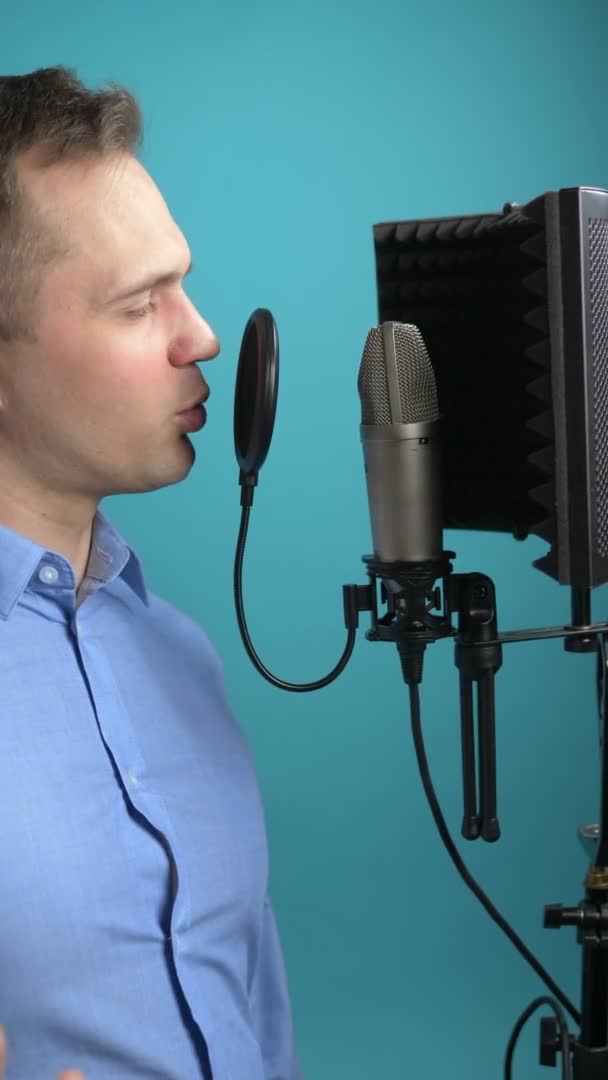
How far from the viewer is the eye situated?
133cm

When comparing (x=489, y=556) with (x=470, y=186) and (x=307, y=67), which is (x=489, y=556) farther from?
(x=307, y=67)

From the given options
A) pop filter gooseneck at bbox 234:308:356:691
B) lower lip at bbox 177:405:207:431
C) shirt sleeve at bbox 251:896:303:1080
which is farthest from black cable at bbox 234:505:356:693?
shirt sleeve at bbox 251:896:303:1080

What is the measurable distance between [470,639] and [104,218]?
52 cm

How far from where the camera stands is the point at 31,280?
133cm

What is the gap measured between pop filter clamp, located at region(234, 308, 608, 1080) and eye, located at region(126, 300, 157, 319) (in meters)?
0.11

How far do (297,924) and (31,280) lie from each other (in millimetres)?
1791

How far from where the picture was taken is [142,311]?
134 centimetres

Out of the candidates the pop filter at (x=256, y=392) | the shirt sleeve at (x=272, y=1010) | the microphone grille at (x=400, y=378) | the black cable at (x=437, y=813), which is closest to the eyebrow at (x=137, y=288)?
the pop filter at (x=256, y=392)

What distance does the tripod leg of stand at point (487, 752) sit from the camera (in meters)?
1.25

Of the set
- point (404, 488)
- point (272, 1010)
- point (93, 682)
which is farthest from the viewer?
point (272, 1010)

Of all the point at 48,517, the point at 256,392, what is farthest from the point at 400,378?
the point at 48,517

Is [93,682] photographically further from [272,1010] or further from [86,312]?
[272,1010]

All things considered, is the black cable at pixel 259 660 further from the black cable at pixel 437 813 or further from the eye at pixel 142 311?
the eye at pixel 142 311

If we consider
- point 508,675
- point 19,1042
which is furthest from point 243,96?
point 19,1042
